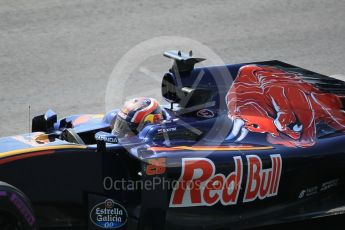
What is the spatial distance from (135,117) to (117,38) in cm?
529

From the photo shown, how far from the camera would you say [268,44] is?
12508 mm

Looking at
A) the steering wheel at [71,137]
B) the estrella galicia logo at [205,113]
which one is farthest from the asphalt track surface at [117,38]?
the estrella galicia logo at [205,113]

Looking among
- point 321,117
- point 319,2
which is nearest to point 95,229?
A: point 321,117

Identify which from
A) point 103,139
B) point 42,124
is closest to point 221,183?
point 103,139

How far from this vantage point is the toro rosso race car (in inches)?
264

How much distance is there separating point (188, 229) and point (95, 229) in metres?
0.87

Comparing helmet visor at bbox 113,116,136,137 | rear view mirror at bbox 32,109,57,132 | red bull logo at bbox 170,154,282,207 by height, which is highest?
helmet visor at bbox 113,116,136,137

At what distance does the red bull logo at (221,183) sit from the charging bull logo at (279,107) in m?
0.36

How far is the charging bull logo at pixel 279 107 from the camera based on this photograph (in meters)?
7.61

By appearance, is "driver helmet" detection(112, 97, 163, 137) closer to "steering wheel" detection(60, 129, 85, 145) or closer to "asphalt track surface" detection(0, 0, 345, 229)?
"steering wheel" detection(60, 129, 85, 145)

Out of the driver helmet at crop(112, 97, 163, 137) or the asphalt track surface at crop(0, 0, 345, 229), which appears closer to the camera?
the driver helmet at crop(112, 97, 163, 137)

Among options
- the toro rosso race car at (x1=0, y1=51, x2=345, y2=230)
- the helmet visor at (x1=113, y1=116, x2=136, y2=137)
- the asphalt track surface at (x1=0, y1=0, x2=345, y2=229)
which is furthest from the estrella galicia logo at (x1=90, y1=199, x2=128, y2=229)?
the asphalt track surface at (x1=0, y1=0, x2=345, y2=229)

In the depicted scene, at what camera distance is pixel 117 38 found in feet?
40.9

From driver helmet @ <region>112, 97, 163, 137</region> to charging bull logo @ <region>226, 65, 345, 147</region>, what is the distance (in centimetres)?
79
